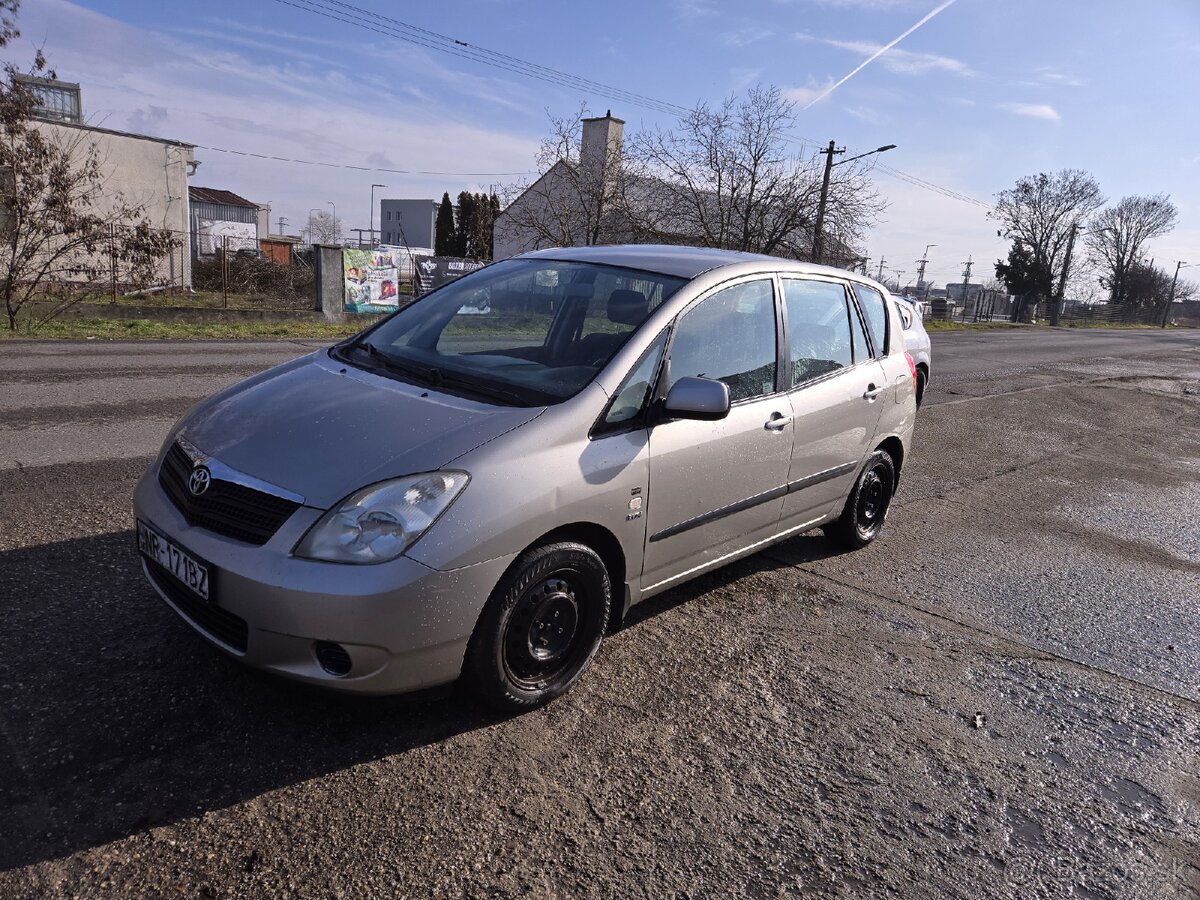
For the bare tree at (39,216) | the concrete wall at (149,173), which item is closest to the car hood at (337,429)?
the bare tree at (39,216)

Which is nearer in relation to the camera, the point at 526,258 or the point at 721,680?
the point at 721,680

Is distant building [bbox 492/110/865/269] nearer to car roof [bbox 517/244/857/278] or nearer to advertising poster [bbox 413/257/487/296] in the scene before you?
advertising poster [bbox 413/257/487/296]

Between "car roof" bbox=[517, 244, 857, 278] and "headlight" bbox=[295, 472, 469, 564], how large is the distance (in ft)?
5.57

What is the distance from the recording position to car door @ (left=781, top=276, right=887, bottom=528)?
4.18m

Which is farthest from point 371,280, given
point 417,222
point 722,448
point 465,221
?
point 417,222

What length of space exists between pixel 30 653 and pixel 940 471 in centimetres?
712

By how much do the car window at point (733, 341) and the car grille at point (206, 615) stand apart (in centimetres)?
183

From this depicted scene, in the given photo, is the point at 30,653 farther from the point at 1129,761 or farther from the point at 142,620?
the point at 1129,761

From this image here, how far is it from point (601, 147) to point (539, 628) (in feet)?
95.3

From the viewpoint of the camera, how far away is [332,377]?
136 inches

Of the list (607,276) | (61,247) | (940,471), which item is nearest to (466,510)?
(607,276)

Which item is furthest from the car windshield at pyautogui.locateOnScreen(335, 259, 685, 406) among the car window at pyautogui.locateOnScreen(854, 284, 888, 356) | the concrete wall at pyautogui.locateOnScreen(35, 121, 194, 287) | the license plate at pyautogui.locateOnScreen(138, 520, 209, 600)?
the concrete wall at pyautogui.locateOnScreen(35, 121, 194, 287)

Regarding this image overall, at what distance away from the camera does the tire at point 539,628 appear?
275 cm

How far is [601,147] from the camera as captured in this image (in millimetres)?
29641
